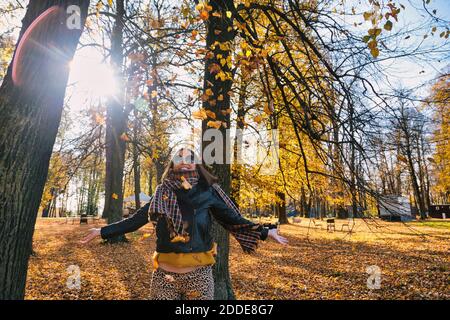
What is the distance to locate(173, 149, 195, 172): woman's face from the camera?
2.94m

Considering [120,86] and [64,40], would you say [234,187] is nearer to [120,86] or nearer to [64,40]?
[120,86]

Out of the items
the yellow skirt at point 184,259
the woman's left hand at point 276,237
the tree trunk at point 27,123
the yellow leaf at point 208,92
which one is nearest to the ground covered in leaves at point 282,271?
the woman's left hand at point 276,237

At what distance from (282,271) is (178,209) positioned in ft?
21.6

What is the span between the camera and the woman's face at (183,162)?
2.94m

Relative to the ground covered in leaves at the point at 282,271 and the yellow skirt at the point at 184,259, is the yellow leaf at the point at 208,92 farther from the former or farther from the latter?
the yellow skirt at the point at 184,259

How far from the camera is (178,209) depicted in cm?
277

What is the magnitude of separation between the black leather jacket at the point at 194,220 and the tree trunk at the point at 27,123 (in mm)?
733

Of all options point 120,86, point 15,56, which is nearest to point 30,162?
point 15,56

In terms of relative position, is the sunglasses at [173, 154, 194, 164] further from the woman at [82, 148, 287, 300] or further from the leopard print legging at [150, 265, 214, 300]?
the leopard print legging at [150, 265, 214, 300]

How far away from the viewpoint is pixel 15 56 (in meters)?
2.53

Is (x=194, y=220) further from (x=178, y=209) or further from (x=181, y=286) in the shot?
(x=181, y=286)

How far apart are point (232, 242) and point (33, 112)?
491 inches

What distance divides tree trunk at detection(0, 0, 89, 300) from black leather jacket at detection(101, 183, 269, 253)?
2.40ft
